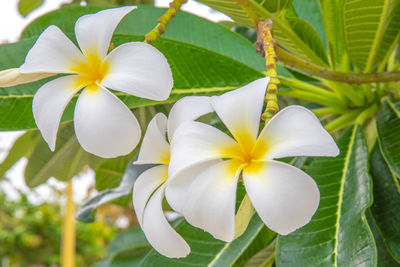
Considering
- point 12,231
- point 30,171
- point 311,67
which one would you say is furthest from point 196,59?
point 12,231

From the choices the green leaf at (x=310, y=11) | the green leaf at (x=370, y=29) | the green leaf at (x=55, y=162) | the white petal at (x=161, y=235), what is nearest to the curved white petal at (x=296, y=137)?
the white petal at (x=161, y=235)

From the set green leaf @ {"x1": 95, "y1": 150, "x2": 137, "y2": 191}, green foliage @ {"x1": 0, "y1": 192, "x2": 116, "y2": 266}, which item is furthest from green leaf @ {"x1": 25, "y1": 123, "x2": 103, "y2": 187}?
green foliage @ {"x1": 0, "y1": 192, "x2": 116, "y2": 266}

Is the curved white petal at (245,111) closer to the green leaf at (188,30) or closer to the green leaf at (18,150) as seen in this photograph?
the green leaf at (188,30)

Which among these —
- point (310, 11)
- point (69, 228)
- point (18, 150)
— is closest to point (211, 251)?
point (310, 11)

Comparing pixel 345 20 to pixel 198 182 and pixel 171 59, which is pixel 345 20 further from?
pixel 198 182

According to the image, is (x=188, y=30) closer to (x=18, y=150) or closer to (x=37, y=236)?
(x=18, y=150)

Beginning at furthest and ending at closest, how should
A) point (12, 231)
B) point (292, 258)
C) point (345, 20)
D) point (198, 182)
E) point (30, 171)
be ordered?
point (12, 231) < point (30, 171) < point (345, 20) < point (292, 258) < point (198, 182)

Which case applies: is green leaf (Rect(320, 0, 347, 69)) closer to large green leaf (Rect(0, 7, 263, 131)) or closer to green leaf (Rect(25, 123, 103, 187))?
large green leaf (Rect(0, 7, 263, 131))
